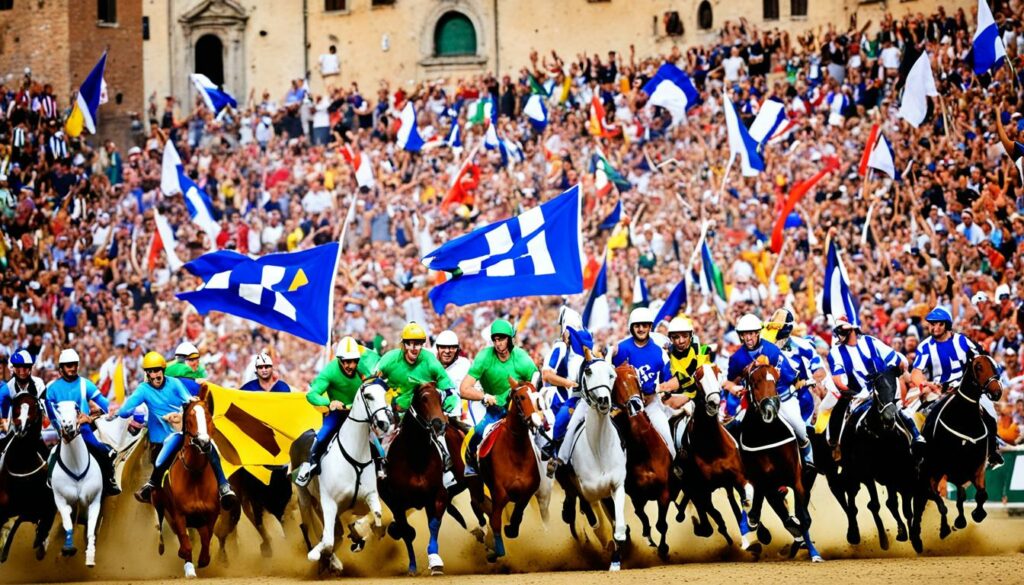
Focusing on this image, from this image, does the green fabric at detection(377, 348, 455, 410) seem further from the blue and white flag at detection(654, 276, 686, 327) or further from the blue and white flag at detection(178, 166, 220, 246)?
the blue and white flag at detection(178, 166, 220, 246)

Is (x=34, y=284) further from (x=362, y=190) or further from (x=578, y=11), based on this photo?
(x=578, y=11)

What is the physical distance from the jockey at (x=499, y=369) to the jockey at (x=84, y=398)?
367 cm

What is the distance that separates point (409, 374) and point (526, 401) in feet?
4.17

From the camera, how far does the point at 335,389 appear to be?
65.2 feet

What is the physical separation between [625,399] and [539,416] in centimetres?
79

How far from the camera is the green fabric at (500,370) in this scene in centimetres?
1983

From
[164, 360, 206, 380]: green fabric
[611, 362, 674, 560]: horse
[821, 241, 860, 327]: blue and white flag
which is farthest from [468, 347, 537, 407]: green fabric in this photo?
[821, 241, 860, 327]: blue and white flag

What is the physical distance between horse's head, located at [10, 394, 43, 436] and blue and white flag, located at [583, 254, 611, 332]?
366 inches

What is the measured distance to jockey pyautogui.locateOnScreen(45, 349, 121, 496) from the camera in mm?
20812

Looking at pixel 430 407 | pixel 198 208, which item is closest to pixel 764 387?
pixel 430 407

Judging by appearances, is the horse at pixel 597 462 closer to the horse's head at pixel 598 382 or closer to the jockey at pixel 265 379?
the horse's head at pixel 598 382

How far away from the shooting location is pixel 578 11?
50219 millimetres

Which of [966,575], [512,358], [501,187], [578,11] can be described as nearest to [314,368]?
[501,187]

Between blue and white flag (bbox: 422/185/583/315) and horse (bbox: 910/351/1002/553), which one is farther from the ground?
blue and white flag (bbox: 422/185/583/315)
